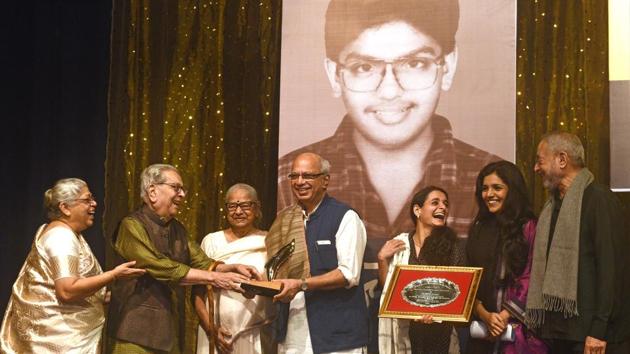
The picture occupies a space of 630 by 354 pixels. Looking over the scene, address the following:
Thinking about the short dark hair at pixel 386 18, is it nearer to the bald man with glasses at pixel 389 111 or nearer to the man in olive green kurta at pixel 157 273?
the bald man with glasses at pixel 389 111

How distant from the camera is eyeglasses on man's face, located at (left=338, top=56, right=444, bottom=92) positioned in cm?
611

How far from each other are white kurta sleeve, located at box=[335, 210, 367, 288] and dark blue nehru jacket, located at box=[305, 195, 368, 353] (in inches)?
1.4

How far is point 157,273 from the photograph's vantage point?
5.10 meters

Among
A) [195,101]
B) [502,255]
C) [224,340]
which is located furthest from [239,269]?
[195,101]

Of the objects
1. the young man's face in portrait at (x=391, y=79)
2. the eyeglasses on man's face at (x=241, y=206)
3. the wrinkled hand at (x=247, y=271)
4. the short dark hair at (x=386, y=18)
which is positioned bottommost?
the wrinkled hand at (x=247, y=271)

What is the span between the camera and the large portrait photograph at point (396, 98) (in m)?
5.99

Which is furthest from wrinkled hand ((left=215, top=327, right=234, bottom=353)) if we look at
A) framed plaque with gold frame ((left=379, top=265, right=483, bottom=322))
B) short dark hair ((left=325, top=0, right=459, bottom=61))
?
short dark hair ((left=325, top=0, right=459, bottom=61))

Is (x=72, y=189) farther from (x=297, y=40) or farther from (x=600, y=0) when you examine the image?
(x=600, y=0)

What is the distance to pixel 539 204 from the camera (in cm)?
603

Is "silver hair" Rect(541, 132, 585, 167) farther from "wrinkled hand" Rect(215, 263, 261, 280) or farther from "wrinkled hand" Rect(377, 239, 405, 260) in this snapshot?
"wrinkled hand" Rect(215, 263, 261, 280)

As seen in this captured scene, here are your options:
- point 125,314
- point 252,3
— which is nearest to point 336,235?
point 125,314

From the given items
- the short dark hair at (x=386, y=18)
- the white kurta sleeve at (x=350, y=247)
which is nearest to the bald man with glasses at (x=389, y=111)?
the short dark hair at (x=386, y=18)

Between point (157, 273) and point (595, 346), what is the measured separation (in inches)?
89.2

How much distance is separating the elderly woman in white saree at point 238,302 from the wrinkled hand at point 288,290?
423 millimetres
